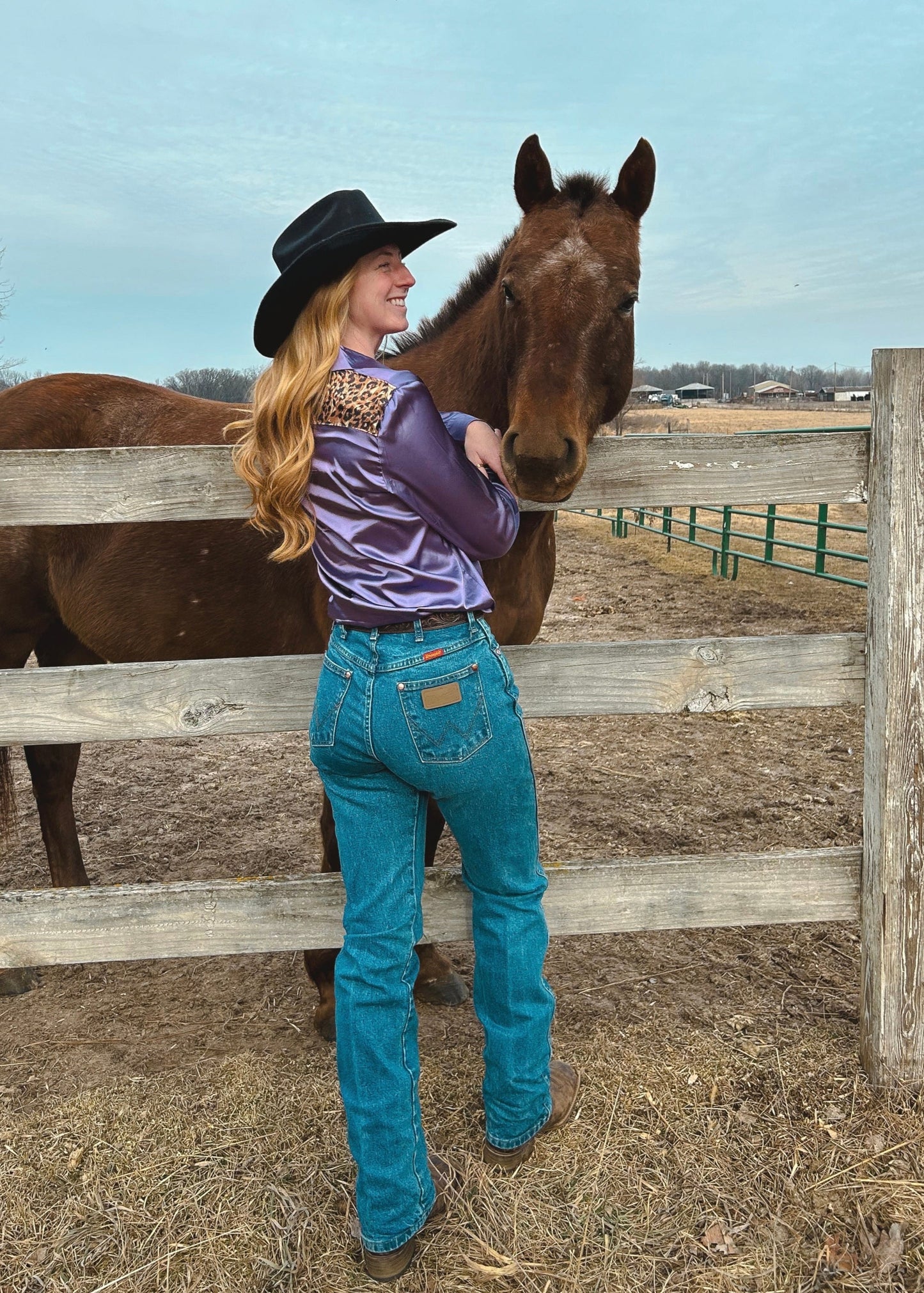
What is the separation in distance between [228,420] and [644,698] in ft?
7.34

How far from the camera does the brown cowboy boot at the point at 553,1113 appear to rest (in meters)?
2.29

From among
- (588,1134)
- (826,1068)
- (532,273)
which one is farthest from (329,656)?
(826,1068)

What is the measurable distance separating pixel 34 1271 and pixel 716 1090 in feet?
6.06

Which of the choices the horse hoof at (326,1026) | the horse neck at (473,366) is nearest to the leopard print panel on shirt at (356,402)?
the horse neck at (473,366)

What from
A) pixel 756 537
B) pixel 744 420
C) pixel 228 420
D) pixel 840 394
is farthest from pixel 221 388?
pixel 840 394

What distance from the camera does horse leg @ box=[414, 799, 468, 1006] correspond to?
10.7ft

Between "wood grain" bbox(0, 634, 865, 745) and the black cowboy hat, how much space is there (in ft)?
2.80

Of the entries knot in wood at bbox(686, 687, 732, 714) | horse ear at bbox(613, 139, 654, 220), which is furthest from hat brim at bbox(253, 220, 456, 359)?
knot in wood at bbox(686, 687, 732, 714)

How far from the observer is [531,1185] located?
2.24 m

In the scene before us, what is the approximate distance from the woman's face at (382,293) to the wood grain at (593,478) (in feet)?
1.82

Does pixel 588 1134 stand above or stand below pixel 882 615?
below

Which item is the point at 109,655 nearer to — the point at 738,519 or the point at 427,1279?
the point at 427,1279

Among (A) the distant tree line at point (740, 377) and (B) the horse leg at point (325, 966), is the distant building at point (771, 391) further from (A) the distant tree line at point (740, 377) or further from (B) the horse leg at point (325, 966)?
(B) the horse leg at point (325, 966)

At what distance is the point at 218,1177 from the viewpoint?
7.56 feet
